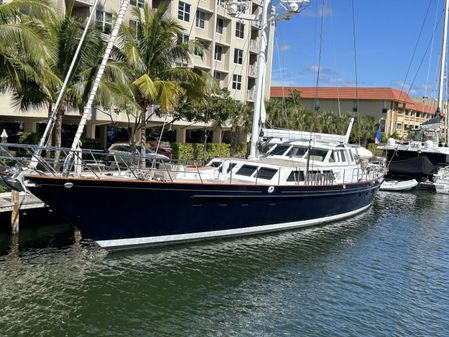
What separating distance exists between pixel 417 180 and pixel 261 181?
24561mm

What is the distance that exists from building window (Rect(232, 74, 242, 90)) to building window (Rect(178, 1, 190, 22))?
9055 mm

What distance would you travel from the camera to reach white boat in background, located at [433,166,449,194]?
36.3m

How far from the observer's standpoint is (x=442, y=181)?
121 ft

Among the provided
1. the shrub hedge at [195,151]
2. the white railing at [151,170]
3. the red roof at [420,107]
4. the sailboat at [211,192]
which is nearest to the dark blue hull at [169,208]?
the sailboat at [211,192]

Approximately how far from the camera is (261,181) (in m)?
17.9

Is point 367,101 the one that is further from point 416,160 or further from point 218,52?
point 416,160

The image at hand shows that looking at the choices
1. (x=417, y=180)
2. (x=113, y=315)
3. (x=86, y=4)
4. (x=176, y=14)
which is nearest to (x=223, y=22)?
(x=176, y=14)

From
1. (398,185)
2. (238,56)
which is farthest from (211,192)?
(238,56)

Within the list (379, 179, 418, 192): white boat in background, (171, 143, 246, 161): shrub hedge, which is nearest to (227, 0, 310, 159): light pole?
(171, 143, 246, 161): shrub hedge

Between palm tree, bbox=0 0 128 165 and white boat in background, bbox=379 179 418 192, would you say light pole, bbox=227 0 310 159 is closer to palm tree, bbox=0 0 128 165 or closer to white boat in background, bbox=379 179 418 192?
palm tree, bbox=0 0 128 165

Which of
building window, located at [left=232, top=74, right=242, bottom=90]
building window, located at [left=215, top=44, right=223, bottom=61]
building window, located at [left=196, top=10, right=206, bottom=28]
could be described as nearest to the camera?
building window, located at [left=196, top=10, right=206, bottom=28]

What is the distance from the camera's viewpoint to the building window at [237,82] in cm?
4926

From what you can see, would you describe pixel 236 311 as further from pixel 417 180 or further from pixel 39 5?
pixel 417 180

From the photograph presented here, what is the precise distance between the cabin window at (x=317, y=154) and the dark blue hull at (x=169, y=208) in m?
2.22
